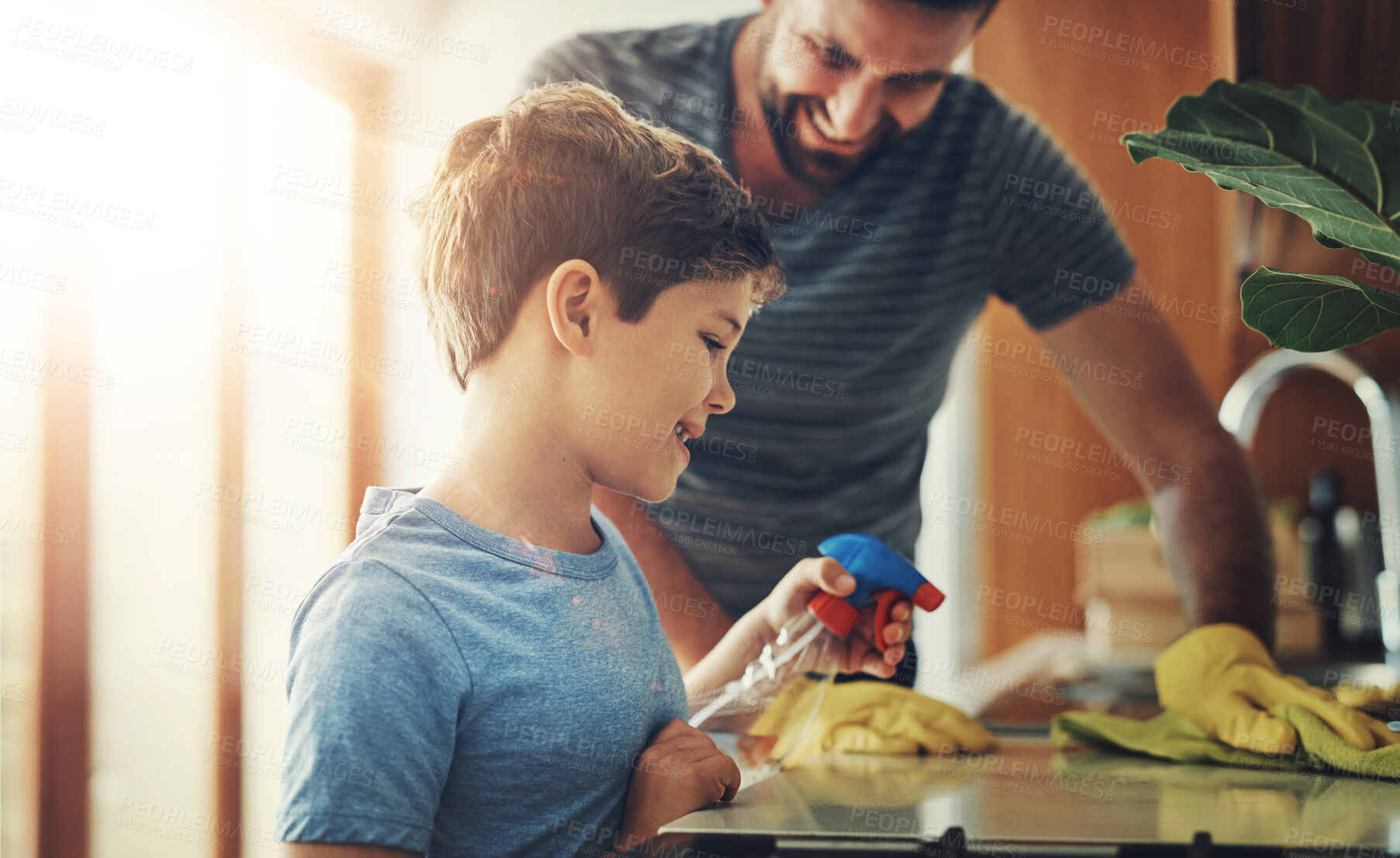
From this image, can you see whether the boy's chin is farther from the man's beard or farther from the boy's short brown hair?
the man's beard

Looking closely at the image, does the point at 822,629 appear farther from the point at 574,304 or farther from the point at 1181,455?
the point at 1181,455

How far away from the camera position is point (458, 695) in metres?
0.43

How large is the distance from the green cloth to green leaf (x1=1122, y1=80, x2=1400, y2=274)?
336mm

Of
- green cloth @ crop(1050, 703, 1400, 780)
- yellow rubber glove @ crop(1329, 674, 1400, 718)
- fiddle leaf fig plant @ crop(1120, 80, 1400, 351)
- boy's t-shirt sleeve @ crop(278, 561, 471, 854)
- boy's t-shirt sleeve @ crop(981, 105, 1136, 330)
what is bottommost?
green cloth @ crop(1050, 703, 1400, 780)

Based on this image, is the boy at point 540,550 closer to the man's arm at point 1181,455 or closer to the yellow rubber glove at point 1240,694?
the yellow rubber glove at point 1240,694

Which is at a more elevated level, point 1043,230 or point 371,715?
point 1043,230

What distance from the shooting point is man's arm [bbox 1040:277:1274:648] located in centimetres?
83

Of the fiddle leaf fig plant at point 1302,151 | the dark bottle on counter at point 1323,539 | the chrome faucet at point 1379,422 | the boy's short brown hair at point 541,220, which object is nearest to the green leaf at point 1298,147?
the fiddle leaf fig plant at point 1302,151

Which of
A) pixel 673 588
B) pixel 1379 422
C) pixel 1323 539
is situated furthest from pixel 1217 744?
pixel 1323 539

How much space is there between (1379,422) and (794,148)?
4.06ft

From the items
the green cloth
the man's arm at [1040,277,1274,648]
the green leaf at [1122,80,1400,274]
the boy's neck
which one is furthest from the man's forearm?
the boy's neck

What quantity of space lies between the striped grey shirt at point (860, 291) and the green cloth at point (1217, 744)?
207mm

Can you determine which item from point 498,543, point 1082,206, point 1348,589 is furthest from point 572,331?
point 1348,589

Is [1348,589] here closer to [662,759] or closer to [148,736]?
[662,759]
